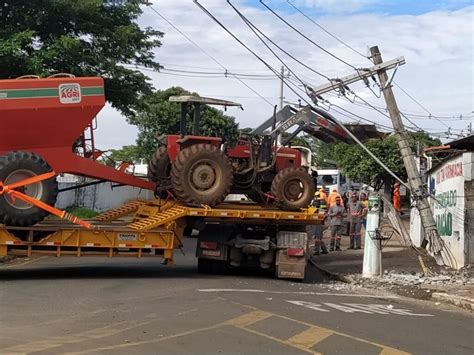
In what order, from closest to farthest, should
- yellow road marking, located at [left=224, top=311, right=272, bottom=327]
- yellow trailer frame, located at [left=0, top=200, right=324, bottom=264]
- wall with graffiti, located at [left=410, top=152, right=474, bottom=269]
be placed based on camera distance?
yellow road marking, located at [left=224, top=311, right=272, bottom=327] < yellow trailer frame, located at [left=0, top=200, right=324, bottom=264] < wall with graffiti, located at [left=410, top=152, right=474, bottom=269]

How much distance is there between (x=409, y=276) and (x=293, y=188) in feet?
10.7

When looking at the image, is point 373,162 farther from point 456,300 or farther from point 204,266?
point 456,300

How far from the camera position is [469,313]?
1063 cm

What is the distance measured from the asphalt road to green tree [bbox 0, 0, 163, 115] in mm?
7325

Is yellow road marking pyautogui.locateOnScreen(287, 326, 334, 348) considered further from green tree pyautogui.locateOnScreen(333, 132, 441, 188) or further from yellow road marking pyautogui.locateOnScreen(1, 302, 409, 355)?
green tree pyautogui.locateOnScreen(333, 132, 441, 188)

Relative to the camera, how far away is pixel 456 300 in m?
11.4

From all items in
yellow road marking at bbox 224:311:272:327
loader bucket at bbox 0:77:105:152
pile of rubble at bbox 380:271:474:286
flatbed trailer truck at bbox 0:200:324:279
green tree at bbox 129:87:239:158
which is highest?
green tree at bbox 129:87:239:158

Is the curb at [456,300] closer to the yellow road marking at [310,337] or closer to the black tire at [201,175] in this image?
the yellow road marking at [310,337]

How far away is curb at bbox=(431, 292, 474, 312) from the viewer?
11015mm

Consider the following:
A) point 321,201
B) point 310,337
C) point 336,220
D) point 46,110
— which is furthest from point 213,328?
point 336,220

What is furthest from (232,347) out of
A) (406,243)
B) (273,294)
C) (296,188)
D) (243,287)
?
(406,243)

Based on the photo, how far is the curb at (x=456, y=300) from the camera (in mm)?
11015

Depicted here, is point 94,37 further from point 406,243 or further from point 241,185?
point 406,243

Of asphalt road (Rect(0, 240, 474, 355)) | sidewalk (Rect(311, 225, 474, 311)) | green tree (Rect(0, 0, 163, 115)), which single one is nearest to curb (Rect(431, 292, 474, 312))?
sidewalk (Rect(311, 225, 474, 311))
